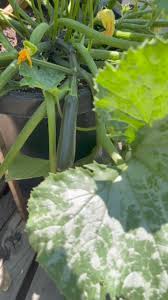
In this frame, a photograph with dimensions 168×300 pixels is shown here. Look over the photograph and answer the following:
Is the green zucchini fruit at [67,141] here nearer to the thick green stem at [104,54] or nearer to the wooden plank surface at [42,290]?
the thick green stem at [104,54]

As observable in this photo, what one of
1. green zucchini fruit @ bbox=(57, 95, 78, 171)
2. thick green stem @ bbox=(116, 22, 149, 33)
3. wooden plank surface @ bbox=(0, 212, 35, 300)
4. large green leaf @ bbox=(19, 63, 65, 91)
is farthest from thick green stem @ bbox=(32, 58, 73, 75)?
wooden plank surface @ bbox=(0, 212, 35, 300)

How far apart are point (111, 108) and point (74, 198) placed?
134 mm

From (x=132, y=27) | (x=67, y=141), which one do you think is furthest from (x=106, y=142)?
(x=132, y=27)

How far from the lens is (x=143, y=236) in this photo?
0.64 m

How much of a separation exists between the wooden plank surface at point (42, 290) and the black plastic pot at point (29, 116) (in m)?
0.29

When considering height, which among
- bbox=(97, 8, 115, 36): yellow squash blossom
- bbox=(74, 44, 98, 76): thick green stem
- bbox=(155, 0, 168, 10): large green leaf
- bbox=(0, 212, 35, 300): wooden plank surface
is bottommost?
bbox=(0, 212, 35, 300): wooden plank surface

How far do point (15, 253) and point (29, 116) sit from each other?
382 mm

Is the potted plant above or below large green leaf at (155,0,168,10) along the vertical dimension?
below

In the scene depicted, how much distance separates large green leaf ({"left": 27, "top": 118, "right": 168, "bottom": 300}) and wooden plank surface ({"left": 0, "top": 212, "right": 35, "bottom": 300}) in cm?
53

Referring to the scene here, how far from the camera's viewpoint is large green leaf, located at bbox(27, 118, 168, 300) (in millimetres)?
617

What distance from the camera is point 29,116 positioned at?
1.00 m

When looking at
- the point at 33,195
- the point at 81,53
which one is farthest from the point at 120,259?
the point at 81,53

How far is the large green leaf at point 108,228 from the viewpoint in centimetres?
62

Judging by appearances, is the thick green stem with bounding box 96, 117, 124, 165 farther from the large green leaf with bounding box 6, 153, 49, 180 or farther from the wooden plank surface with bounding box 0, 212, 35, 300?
the wooden plank surface with bounding box 0, 212, 35, 300
